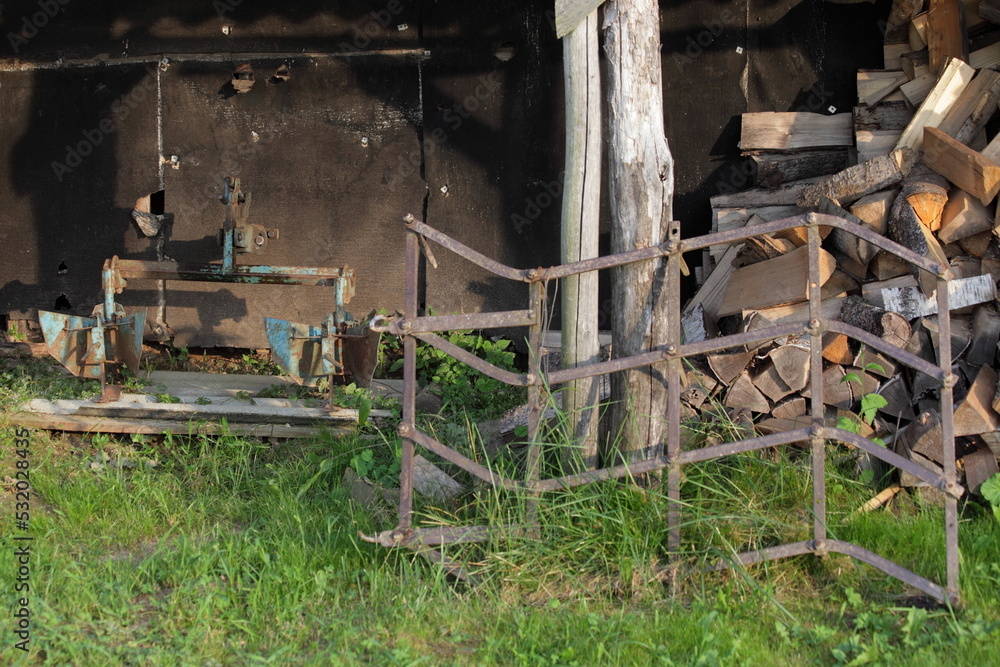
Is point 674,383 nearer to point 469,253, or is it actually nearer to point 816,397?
point 816,397

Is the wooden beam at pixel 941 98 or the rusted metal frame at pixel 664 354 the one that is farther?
the wooden beam at pixel 941 98

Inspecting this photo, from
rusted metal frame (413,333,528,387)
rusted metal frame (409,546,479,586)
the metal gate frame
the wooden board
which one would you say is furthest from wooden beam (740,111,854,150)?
rusted metal frame (409,546,479,586)

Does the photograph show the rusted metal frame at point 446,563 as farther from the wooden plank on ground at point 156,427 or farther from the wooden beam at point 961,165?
the wooden beam at point 961,165

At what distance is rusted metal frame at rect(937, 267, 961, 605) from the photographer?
2809mm

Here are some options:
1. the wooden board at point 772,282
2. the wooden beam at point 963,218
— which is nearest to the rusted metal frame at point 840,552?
the wooden board at point 772,282

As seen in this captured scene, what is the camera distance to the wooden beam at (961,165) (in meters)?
3.62

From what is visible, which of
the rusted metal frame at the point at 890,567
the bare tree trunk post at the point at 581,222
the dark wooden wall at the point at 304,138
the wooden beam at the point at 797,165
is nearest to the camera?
the rusted metal frame at the point at 890,567

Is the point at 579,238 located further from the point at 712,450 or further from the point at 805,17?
the point at 805,17

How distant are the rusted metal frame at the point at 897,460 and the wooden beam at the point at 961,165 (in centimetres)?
149

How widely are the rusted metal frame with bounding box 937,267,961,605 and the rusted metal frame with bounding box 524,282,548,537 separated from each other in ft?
4.57

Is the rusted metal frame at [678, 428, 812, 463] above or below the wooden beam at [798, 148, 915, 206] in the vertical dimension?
below

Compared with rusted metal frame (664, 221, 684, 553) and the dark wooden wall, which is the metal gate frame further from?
the dark wooden wall

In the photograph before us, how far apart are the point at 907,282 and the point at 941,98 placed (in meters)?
1.14

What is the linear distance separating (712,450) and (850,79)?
126 inches
